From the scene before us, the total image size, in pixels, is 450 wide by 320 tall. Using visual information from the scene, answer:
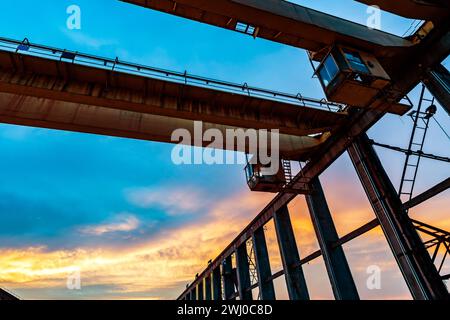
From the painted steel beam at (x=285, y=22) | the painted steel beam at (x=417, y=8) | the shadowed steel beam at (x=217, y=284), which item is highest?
the painted steel beam at (x=285, y=22)

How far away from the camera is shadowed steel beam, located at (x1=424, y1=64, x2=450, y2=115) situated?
8.47 metres

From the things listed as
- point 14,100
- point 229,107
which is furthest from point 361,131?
point 14,100

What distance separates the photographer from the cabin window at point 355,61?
28.2ft

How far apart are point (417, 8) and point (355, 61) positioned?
7.52ft

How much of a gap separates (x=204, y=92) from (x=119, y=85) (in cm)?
317

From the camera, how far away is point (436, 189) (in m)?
8.70

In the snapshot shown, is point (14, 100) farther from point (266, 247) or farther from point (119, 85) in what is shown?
point (266, 247)

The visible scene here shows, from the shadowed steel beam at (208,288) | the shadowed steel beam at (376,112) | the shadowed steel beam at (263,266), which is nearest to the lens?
the shadowed steel beam at (376,112)

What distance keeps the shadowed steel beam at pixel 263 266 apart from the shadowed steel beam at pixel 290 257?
263cm

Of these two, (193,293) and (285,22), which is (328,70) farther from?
(193,293)

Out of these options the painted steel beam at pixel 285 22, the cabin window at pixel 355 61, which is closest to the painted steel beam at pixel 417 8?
the painted steel beam at pixel 285 22

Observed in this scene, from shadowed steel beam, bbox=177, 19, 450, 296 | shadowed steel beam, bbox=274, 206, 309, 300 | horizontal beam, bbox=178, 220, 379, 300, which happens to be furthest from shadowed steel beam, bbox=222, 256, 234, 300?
shadowed steel beam, bbox=274, 206, 309, 300

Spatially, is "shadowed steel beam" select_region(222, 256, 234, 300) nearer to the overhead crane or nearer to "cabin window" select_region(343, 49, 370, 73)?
the overhead crane

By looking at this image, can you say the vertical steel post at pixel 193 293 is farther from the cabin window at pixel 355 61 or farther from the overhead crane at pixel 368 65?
the cabin window at pixel 355 61
